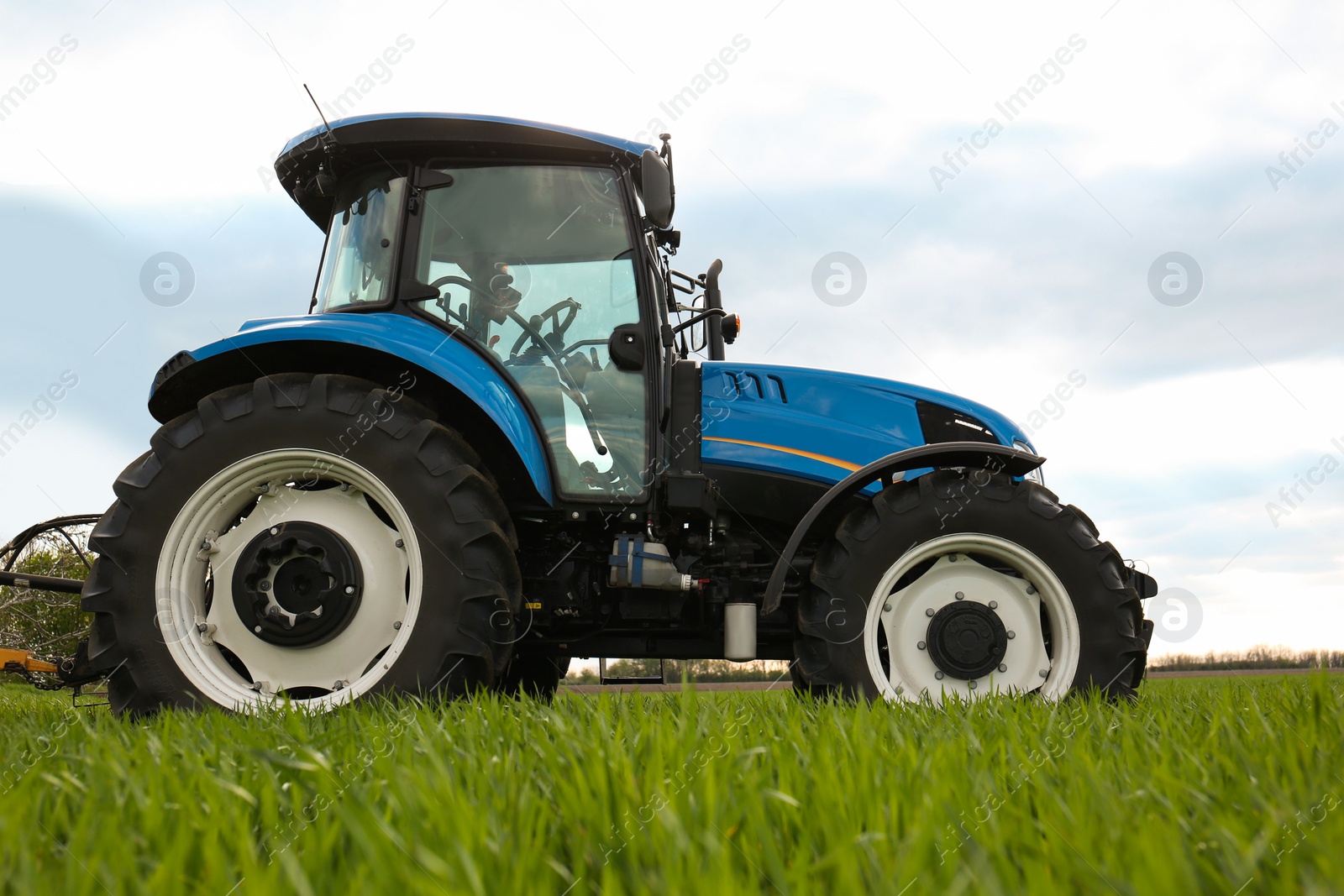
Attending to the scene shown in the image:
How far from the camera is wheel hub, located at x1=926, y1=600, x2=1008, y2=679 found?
2957 mm

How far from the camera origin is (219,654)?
113 inches

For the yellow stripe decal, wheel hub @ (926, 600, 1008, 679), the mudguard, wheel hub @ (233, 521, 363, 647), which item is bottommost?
wheel hub @ (926, 600, 1008, 679)

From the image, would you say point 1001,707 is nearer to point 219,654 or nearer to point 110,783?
point 110,783

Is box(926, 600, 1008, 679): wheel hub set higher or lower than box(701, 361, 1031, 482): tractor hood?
lower

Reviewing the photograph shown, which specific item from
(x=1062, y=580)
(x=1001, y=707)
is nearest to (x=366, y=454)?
(x=1001, y=707)

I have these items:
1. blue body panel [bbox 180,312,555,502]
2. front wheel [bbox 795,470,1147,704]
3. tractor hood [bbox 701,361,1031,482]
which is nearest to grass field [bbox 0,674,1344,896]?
front wheel [bbox 795,470,1147,704]

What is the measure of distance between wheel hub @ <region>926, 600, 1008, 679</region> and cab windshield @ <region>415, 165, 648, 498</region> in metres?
1.22

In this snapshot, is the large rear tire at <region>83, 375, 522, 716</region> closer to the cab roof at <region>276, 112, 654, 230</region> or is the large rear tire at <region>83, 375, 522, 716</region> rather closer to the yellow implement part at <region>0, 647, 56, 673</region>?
the cab roof at <region>276, 112, 654, 230</region>

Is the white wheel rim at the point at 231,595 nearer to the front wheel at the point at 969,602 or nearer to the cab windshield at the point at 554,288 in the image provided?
the cab windshield at the point at 554,288

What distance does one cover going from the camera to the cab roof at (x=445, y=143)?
331 centimetres

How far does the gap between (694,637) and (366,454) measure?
5.09 feet

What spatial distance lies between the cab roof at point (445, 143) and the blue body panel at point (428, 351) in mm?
749

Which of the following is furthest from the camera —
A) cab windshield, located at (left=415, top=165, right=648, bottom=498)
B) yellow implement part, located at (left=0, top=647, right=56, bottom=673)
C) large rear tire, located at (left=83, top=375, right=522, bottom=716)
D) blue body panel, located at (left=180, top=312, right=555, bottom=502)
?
yellow implement part, located at (left=0, top=647, right=56, bottom=673)

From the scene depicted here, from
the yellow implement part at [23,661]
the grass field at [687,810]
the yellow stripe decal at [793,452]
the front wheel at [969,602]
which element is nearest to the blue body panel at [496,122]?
the yellow stripe decal at [793,452]
